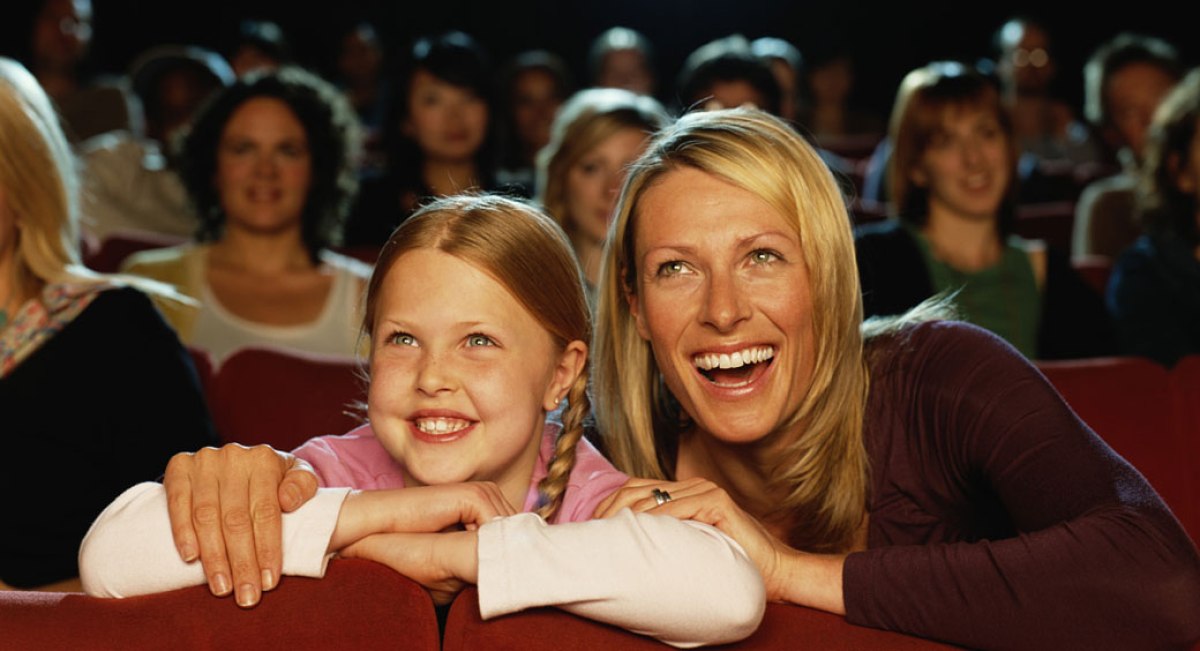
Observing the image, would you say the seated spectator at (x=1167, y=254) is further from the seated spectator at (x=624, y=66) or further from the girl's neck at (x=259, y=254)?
the seated spectator at (x=624, y=66)

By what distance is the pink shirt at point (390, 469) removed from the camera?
1.43m

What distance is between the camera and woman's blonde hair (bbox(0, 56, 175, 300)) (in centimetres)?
173

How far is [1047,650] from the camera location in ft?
3.98

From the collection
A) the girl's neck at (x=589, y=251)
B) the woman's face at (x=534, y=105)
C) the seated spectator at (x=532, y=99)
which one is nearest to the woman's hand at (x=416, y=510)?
the girl's neck at (x=589, y=251)

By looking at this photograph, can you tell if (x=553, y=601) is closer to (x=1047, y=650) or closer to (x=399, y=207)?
(x=1047, y=650)

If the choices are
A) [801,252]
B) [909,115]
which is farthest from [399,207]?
[801,252]

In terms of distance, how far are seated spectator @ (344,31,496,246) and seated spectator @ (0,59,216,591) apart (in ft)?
5.02

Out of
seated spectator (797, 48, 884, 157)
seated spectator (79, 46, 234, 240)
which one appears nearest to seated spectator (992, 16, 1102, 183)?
seated spectator (797, 48, 884, 157)

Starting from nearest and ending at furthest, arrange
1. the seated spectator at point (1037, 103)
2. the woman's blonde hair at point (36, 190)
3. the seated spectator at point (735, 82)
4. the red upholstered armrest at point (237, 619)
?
1. the red upholstered armrest at point (237, 619)
2. the woman's blonde hair at point (36, 190)
3. the seated spectator at point (735, 82)
4. the seated spectator at point (1037, 103)

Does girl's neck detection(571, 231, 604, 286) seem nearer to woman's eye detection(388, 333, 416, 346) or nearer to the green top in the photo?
the green top

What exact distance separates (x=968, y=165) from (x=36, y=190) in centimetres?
181

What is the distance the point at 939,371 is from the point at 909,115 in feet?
4.88

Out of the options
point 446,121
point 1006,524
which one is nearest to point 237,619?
point 1006,524

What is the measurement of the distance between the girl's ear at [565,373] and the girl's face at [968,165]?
1469 mm
